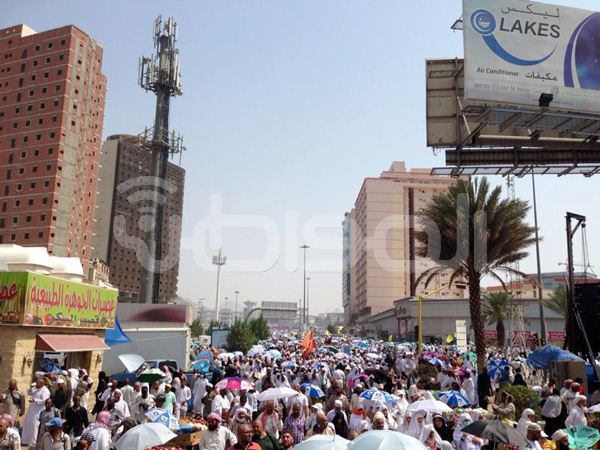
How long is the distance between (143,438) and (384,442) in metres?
3.22

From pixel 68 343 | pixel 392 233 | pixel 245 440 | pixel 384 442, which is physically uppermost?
pixel 392 233

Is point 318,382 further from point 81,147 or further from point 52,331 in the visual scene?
point 81,147

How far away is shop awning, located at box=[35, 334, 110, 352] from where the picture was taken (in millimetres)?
16328

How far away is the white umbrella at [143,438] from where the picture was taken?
7062 mm

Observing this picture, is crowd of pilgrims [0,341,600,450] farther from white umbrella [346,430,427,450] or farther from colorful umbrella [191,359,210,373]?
colorful umbrella [191,359,210,373]

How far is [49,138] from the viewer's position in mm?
77375

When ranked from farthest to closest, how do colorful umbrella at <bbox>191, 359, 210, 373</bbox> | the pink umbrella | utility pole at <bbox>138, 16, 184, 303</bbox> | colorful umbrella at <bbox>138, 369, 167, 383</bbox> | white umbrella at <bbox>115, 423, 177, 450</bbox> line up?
utility pole at <bbox>138, 16, 184, 303</bbox>, colorful umbrella at <bbox>191, 359, 210, 373</bbox>, the pink umbrella, colorful umbrella at <bbox>138, 369, 167, 383</bbox>, white umbrella at <bbox>115, 423, 177, 450</bbox>

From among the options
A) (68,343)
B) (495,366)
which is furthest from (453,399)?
(68,343)

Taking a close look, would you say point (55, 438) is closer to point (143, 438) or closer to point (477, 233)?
point (143, 438)

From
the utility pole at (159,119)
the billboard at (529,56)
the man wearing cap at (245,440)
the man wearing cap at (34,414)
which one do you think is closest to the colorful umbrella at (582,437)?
the man wearing cap at (245,440)

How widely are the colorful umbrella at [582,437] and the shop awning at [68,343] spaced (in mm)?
13796

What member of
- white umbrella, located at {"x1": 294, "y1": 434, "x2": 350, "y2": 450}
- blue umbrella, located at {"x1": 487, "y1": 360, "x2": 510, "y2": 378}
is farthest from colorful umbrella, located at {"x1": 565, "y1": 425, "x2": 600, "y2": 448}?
blue umbrella, located at {"x1": 487, "y1": 360, "x2": 510, "y2": 378}

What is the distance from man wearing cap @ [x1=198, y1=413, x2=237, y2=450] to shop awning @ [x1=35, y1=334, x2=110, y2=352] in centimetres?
1022

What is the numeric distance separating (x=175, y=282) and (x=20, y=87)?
2819 inches
